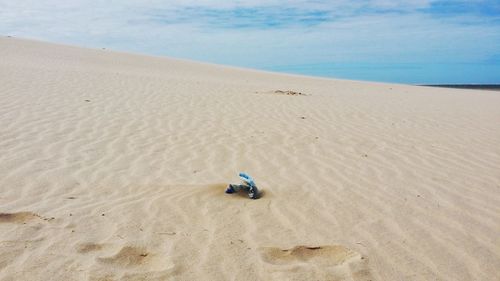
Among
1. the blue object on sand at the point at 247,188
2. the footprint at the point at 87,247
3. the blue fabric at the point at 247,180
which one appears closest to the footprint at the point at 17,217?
the footprint at the point at 87,247

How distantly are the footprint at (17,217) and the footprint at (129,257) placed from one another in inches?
32.9

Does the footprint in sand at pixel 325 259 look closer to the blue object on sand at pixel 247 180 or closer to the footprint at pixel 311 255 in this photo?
the footprint at pixel 311 255

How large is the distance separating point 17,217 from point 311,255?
2023 mm

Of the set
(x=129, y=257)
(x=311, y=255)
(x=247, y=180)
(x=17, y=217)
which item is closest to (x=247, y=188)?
(x=247, y=180)

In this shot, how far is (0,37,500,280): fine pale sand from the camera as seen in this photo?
271 cm

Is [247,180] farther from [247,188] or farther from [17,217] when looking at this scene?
[17,217]

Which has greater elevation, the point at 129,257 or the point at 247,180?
the point at 247,180

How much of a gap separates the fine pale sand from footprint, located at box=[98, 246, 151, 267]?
0.01m

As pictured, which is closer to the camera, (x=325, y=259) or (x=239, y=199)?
(x=325, y=259)

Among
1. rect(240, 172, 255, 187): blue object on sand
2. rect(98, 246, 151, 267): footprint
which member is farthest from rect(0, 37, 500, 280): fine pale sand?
rect(240, 172, 255, 187): blue object on sand

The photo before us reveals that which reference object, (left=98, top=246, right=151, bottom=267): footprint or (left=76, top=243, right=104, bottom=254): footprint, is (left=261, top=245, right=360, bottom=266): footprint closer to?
(left=98, top=246, right=151, bottom=267): footprint

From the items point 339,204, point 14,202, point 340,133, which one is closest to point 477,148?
point 340,133

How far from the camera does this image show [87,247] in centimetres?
281

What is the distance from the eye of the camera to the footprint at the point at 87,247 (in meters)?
2.77
